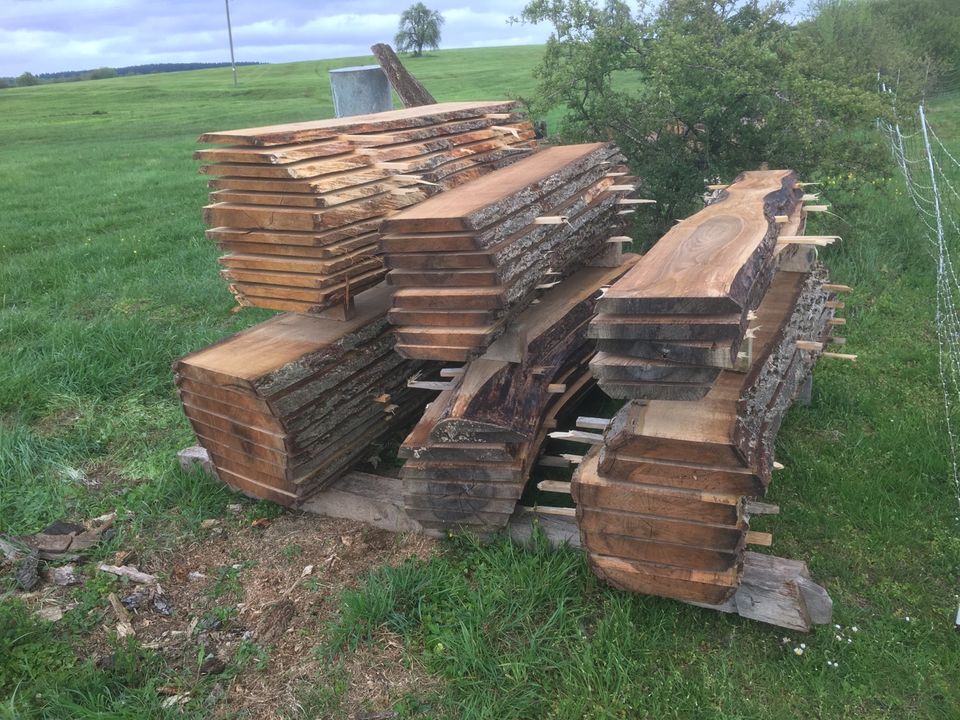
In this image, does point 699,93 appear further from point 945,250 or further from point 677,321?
point 677,321

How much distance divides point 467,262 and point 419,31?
61581mm

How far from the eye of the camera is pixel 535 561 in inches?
122

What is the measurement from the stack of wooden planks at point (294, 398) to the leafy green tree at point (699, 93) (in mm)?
3849

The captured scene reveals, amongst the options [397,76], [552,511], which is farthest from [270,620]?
[397,76]

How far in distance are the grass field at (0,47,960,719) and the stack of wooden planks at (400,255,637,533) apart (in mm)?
225

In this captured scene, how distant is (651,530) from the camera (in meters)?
2.70

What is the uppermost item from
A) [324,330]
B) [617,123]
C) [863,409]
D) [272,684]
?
[617,123]

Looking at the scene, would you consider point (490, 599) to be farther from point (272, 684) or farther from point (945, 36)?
point (945, 36)

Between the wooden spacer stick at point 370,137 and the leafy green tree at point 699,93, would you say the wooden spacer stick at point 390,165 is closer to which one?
the wooden spacer stick at point 370,137

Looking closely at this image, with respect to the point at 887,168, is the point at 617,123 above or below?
above

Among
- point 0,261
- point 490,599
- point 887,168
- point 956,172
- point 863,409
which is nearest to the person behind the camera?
point 490,599

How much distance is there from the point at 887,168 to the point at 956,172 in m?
3.33

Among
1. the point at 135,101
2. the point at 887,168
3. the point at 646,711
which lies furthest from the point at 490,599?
the point at 135,101

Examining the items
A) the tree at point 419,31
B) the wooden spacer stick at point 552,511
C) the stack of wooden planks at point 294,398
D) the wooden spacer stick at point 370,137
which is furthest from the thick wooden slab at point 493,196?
the tree at point 419,31
